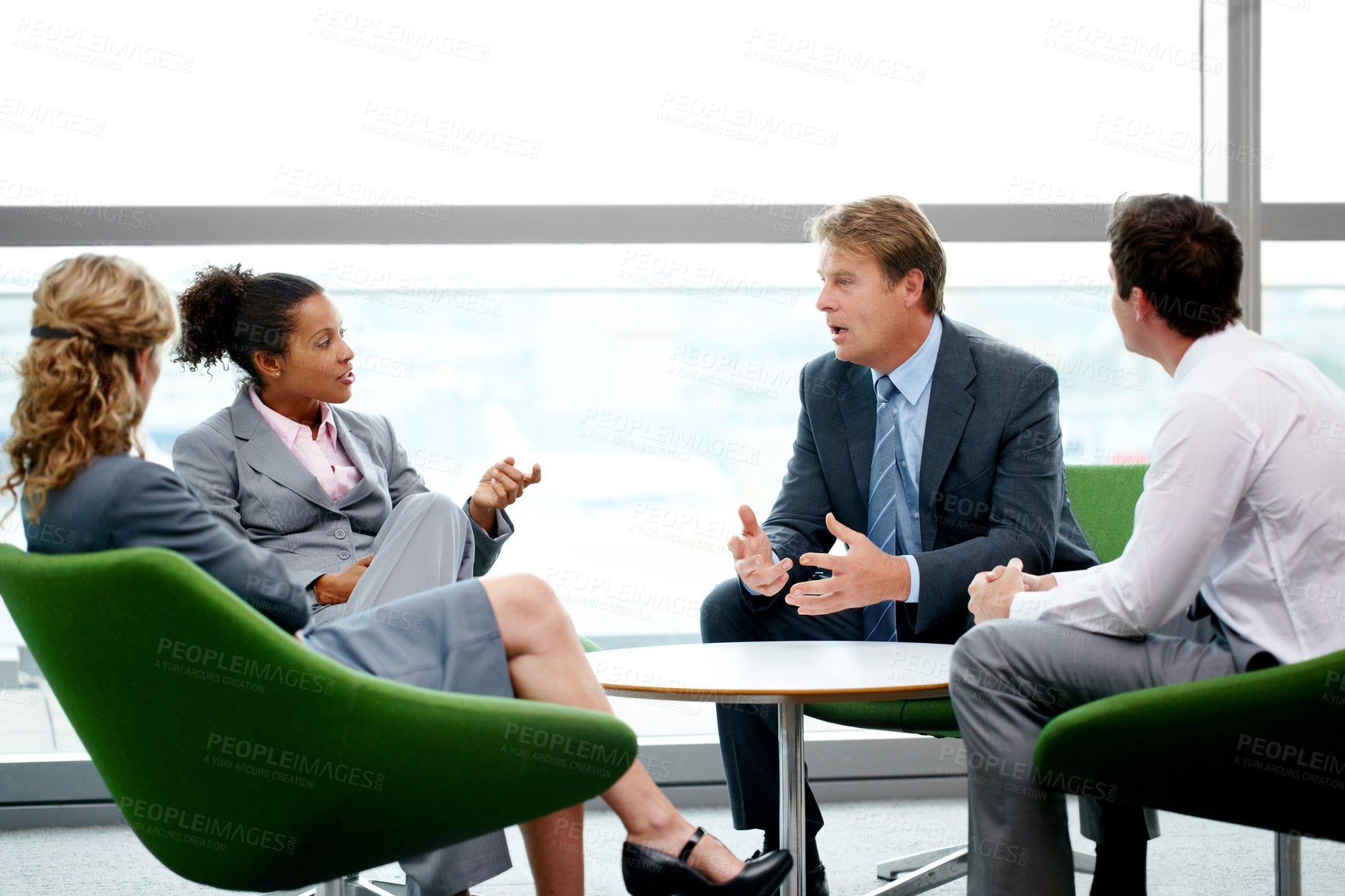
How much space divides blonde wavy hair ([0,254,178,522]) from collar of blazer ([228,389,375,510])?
2.44 ft

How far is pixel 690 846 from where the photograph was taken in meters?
1.59

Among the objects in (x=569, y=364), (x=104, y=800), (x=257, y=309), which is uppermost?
(x=257, y=309)

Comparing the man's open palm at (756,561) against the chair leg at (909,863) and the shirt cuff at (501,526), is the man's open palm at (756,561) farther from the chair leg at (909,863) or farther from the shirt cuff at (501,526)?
the chair leg at (909,863)

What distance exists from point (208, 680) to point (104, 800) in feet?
6.99

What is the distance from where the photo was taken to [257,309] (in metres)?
2.32

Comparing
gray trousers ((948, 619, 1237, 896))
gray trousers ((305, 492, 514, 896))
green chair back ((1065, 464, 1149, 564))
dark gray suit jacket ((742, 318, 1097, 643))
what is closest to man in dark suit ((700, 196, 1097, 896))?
dark gray suit jacket ((742, 318, 1097, 643))

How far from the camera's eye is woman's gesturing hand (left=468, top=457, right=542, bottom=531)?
2350mm

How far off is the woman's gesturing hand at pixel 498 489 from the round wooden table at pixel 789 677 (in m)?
0.48

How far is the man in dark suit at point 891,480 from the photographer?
2.19m

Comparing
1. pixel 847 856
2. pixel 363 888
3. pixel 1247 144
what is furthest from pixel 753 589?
pixel 1247 144

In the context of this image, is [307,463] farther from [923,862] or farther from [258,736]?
[923,862]

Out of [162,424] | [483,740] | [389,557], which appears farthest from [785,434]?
[483,740]

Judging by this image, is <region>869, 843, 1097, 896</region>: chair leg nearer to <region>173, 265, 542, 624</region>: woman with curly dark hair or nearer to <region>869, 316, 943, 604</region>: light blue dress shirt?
<region>869, 316, 943, 604</region>: light blue dress shirt

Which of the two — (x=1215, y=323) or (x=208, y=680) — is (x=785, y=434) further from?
(x=208, y=680)
